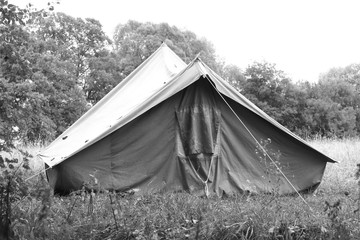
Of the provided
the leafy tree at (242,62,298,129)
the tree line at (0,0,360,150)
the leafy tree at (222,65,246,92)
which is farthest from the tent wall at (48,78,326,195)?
the leafy tree at (222,65,246,92)

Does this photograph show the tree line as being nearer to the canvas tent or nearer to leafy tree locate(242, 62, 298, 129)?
leafy tree locate(242, 62, 298, 129)

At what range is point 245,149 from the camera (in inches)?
180

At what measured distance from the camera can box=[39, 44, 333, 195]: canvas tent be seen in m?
4.32

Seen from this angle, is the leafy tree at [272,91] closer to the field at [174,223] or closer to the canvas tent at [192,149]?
the canvas tent at [192,149]

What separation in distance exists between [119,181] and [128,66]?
1866 cm

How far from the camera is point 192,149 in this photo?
4.44m

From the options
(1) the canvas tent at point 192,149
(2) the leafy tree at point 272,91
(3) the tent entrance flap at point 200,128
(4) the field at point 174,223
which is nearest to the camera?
(4) the field at point 174,223

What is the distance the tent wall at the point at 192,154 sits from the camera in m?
4.32

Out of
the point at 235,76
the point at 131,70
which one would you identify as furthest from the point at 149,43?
the point at 235,76

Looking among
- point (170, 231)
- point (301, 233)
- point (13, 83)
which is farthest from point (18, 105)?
point (301, 233)

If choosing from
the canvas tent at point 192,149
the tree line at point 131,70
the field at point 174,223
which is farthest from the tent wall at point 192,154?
the tree line at point 131,70

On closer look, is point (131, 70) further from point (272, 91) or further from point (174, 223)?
point (174, 223)

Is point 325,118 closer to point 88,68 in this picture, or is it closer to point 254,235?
point 88,68

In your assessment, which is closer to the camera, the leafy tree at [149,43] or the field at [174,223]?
the field at [174,223]
